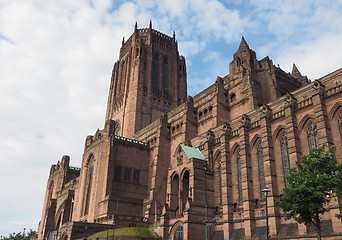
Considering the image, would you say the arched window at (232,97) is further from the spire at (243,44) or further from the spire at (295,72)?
the spire at (295,72)

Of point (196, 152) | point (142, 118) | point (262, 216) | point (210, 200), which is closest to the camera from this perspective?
point (262, 216)

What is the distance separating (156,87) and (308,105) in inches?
2038

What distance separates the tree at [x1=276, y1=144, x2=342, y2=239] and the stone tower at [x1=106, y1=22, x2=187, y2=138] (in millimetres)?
50287

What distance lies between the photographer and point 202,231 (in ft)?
112

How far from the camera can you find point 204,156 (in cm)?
A: 4025

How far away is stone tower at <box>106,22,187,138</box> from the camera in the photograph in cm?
7362

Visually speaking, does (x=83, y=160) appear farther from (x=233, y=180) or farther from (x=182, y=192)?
(x=233, y=180)

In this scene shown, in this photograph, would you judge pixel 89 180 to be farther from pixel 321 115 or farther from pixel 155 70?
pixel 321 115

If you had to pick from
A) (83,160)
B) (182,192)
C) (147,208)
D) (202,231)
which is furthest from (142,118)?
(202,231)

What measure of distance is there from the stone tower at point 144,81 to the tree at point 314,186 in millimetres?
50287

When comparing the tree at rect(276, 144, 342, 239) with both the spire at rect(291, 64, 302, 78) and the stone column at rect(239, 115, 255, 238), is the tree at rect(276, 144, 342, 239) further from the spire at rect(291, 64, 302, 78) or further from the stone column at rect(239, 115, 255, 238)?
the spire at rect(291, 64, 302, 78)

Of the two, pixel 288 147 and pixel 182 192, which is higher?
pixel 288 147

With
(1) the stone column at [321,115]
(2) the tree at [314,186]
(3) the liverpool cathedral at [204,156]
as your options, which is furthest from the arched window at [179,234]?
(1) the stone column at [321,115]

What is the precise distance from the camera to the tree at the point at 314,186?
834 inches
